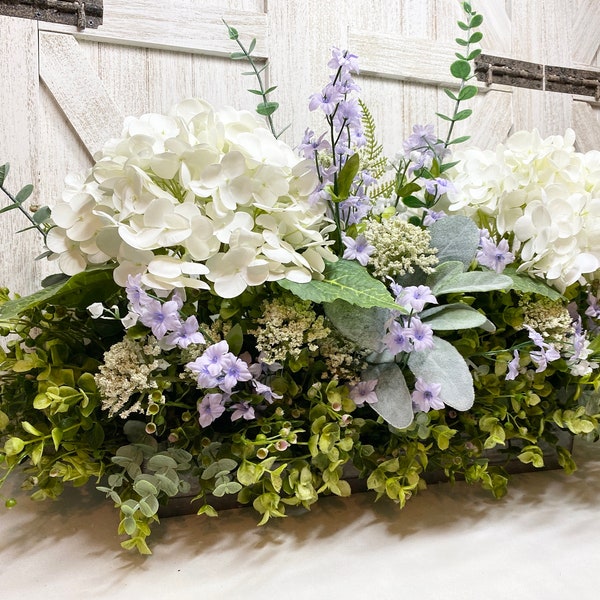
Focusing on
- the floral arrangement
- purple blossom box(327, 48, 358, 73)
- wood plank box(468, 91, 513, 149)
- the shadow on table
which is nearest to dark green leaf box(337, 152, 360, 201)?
the floral arrangement

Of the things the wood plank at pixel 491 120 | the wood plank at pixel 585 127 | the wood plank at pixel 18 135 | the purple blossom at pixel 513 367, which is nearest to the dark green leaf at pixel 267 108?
the purple blossom at pixel 513 367

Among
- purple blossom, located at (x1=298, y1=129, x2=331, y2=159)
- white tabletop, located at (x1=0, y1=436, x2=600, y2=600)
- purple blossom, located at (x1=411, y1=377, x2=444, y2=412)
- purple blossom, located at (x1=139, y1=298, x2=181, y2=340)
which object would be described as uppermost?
purple blossom, located at (x1=298, y1=129, x2=331, y2=159)

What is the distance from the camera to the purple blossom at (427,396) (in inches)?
24.5

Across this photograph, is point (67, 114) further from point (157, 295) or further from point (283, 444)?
point (283, 444)

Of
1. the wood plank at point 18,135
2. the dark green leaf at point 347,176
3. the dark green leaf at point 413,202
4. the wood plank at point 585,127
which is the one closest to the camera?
the dark green leaf at point 347,176

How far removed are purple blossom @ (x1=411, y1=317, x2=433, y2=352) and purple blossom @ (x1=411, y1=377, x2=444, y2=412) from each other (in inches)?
2.0

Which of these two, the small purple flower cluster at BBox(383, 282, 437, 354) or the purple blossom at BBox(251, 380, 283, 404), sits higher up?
the small purple flower cluster at BBox(383, 282, 437, 354)

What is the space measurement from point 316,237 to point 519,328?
315 millimetres

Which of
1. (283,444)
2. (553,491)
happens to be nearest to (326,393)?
(283,444)

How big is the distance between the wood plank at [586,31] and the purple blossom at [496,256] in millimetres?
1192

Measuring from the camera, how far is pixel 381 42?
1.32 metres

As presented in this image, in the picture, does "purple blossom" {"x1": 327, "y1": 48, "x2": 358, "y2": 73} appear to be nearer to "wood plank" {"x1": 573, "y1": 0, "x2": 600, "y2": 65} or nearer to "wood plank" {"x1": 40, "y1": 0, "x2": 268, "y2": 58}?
"wood plank" {"x1": 40, "y1": 0, "x2": 268, "y2": 58}

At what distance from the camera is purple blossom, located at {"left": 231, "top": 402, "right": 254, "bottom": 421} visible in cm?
62

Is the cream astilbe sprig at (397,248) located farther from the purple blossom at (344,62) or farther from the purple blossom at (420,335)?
the purple blossom at (344,62)
